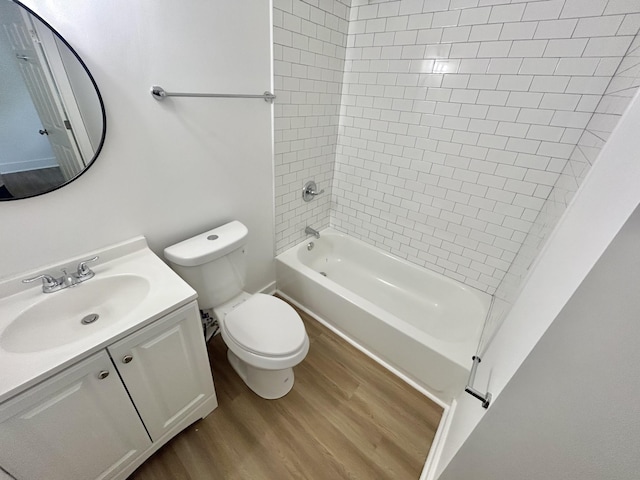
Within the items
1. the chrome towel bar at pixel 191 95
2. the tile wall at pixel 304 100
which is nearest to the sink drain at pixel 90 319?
the chrome towel bar at pixel 191 95

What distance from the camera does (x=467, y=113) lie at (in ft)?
4.86

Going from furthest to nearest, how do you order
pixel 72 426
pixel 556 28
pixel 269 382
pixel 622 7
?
pixel 269 382 → pixel 556 28 → pixel 622 7 → pixel 72 426

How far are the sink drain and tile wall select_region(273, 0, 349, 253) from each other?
112 cm

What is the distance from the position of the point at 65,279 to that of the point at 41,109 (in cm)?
59

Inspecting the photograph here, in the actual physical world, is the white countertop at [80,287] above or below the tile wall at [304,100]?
below

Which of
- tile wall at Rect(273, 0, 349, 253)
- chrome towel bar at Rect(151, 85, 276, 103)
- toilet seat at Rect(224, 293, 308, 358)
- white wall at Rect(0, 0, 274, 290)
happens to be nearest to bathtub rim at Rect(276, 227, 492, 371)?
→ tile wall at Rect(273, 0, 349, 253)

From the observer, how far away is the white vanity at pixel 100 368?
71 centimetres

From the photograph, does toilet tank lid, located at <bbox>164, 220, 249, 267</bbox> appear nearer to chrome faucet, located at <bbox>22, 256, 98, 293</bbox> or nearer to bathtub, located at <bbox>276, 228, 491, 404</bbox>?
chrome faucet, located at <bbox>22, 256, 98, 293</bbox>

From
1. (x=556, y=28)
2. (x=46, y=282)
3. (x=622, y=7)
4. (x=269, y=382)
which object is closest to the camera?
(x=46, y=282)

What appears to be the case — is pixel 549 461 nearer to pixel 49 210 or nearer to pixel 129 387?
pixel 129 387

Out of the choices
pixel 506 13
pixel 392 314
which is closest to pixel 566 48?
pixel 506 13

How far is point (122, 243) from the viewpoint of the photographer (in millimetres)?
1108

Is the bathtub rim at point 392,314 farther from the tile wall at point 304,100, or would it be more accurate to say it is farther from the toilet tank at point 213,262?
the toilet tank at point 213,262

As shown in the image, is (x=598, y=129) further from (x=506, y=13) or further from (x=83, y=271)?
(x=83, y=271)
